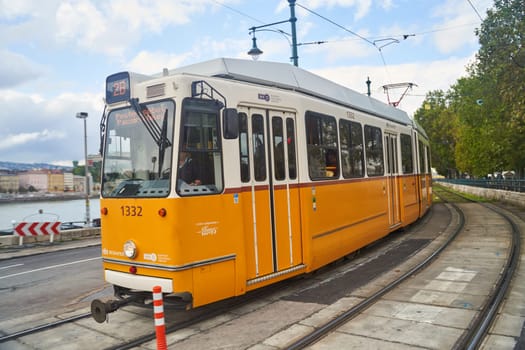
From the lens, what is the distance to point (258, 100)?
6590 millimetres

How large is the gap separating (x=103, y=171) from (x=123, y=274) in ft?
5.01

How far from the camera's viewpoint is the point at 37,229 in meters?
17.1

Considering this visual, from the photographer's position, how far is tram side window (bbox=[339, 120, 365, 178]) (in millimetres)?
8953

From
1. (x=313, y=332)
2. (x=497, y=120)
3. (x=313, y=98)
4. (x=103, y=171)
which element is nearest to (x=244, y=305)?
(x=313, y=332)

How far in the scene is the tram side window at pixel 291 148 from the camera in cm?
712

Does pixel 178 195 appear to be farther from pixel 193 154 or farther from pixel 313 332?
pixel 313 332

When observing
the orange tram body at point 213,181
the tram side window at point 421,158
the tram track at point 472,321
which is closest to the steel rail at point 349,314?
the tram track at point 472,321

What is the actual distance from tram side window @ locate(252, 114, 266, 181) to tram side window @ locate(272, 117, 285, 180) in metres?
0.26

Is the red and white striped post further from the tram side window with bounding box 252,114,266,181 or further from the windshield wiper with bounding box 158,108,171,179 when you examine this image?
the tram side window with bounding box 252,114,266,181

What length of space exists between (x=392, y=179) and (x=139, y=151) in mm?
7855

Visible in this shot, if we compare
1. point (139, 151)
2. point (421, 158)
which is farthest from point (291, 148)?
point (421, 158)

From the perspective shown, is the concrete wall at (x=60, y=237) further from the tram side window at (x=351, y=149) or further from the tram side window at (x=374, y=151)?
the tram side window at (x=351, y=149)

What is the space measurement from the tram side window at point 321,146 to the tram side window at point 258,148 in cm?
119

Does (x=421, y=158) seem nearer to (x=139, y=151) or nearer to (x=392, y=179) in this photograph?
(x=392, y=179)
